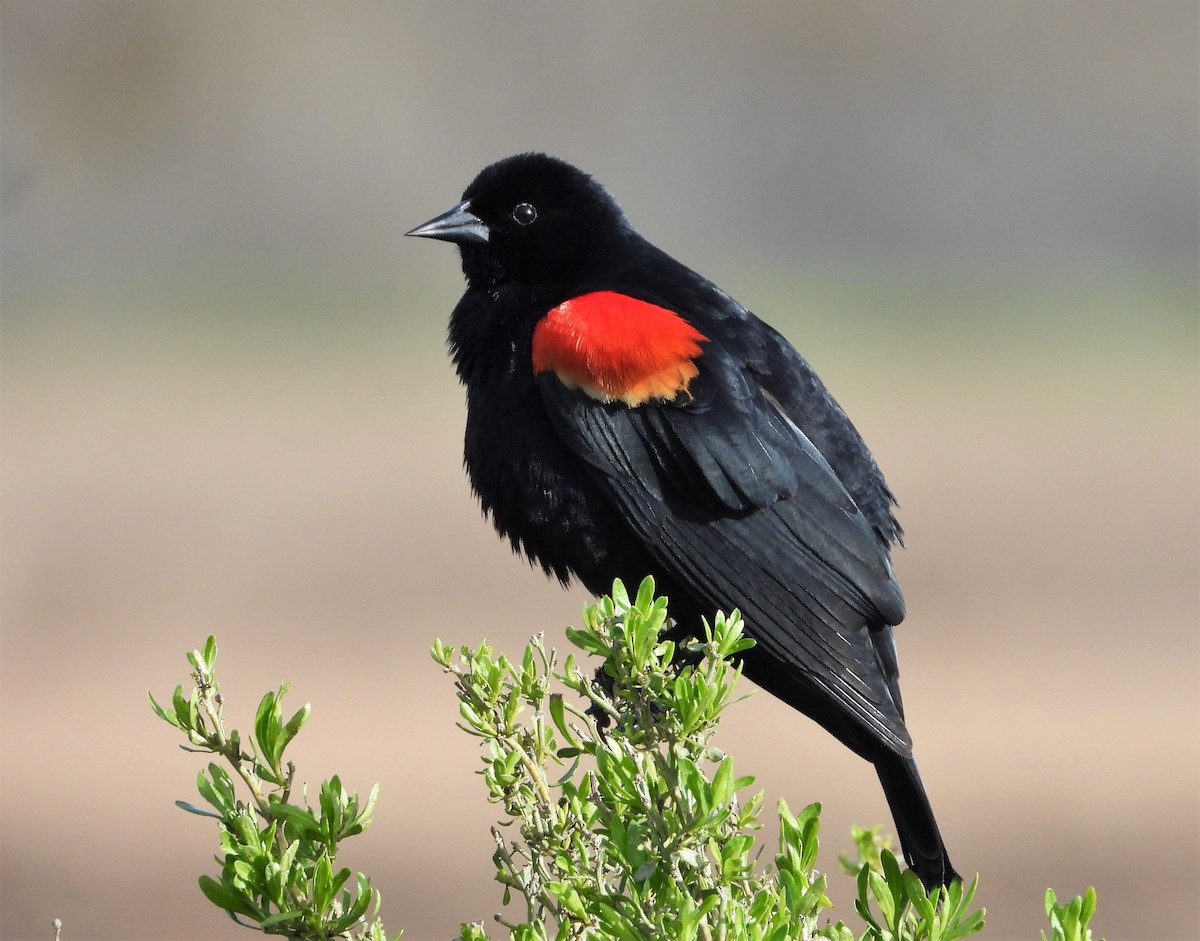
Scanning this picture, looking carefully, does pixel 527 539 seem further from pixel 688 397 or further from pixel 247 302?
pixel 247 302

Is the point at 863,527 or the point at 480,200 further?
the point at 480,200

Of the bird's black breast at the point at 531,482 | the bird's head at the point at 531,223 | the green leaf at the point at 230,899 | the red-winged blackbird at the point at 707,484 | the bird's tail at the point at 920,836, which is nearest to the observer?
the green leaf at the point at 230,899

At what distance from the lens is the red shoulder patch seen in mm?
2672

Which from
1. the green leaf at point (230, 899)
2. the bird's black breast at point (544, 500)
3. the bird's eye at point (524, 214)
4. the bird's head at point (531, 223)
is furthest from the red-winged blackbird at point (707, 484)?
the green leaf at point (230, 899)

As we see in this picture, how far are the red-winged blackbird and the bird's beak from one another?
7.9 inches

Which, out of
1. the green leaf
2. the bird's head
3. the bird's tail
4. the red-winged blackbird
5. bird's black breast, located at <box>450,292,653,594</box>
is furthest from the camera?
the bird's head

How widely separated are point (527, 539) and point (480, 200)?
2.88ft

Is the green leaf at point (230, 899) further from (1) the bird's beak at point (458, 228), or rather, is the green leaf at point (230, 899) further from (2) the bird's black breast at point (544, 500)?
(1) the bird's beak at point (458, 228)

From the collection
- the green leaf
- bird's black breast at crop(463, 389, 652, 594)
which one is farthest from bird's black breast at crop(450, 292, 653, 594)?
the green leaf

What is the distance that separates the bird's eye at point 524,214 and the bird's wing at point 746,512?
1.84 feet

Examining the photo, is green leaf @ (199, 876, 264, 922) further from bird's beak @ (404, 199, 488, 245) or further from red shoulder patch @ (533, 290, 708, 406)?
bird's beak @ (404, 199, 488, 245)

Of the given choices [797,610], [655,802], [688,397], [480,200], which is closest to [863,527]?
[797,610]

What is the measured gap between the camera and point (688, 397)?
106 inches

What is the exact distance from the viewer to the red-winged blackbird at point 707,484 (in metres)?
2.54
